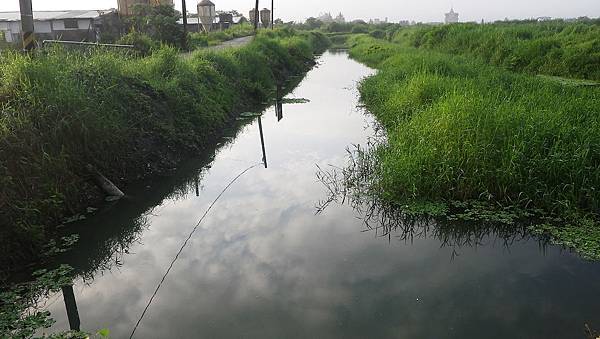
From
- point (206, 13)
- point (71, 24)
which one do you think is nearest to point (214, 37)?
point (71, 24)

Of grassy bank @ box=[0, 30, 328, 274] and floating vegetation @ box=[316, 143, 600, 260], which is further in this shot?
floating vegetation @ box=[316, 143, 600, 260]

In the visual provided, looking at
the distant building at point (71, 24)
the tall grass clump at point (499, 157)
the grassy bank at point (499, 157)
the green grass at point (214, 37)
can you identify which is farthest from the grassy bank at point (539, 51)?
the distant building at point (71, 24)

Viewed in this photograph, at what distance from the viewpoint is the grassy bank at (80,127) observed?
4.84m

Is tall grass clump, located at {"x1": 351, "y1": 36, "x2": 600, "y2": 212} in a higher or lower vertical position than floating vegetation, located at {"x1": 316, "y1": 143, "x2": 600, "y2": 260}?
higher

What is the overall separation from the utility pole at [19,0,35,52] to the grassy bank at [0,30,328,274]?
1.02 feet

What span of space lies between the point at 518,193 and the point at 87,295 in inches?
198

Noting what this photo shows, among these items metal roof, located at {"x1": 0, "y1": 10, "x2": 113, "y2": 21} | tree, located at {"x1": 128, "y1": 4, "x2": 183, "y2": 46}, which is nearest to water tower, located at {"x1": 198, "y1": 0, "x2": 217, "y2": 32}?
metal roof, located at {"x1": 0, "y1": 10, "x2": 113, "y2": 21}

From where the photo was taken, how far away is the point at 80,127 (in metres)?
5.88

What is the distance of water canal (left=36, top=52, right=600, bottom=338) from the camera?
12.3 feet

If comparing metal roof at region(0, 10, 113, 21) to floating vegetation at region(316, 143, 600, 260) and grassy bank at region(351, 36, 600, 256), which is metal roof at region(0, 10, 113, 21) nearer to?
grassy bank at region(351, 36, 600, 256)

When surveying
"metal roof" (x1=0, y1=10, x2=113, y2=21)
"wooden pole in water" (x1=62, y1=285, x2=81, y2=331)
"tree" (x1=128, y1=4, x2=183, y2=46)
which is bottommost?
"wooden pole in water" (x1=62, y1=285, x2=81, y2=331)

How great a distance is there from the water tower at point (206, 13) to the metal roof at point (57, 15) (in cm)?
1238

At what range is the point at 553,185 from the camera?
5.60 m

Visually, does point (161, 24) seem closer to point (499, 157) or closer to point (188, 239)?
point (188, 239)
